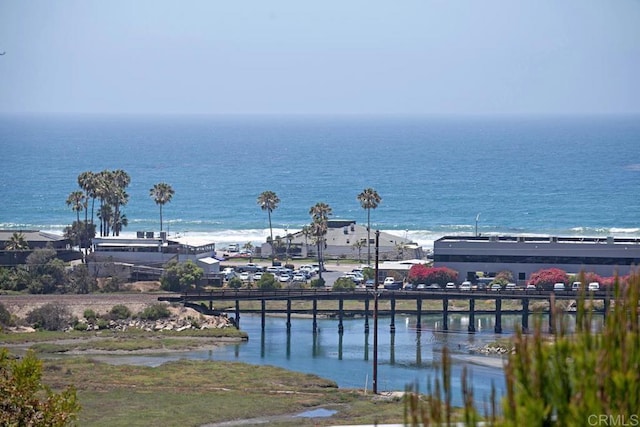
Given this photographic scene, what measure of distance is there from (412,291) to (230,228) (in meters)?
78.7

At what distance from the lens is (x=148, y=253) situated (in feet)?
346

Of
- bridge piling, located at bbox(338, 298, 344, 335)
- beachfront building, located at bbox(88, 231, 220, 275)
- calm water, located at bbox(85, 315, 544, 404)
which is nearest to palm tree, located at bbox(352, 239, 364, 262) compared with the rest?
beachfront building, located at bbox(88, 231, 220, 275)

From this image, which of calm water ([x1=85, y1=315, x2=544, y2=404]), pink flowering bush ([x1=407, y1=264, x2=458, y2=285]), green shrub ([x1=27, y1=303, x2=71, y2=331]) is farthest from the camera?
pink flowering bush ([x1=407, y1=264, x2=458, y2=285])

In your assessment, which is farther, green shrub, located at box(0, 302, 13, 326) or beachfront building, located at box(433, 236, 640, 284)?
beachfront building, located at box(433, 236, 640, 284)

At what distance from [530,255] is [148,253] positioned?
30.1m

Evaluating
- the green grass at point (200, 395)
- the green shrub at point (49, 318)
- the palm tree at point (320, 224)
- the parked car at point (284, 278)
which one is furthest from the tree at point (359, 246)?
the green grass at point (200, 395)

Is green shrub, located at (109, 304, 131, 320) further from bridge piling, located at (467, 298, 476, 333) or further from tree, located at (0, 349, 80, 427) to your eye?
tree, located at (0, 349, 80, 427)

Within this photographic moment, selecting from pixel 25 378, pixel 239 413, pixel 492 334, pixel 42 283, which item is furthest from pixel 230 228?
pixel 25 378

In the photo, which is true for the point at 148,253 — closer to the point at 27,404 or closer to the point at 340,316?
the point at 340,316

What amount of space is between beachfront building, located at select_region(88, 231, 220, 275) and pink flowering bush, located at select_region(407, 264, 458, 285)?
1655cm

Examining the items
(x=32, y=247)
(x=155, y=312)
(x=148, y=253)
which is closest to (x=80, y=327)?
(x=155, y=312)

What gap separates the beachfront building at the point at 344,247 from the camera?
4648 inches

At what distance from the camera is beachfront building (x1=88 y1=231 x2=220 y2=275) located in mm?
103938

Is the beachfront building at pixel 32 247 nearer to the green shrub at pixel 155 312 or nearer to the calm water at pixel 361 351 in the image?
the green shrub at pixel 155 312
